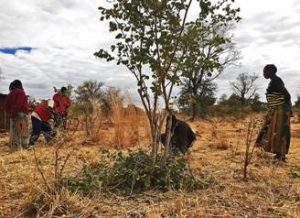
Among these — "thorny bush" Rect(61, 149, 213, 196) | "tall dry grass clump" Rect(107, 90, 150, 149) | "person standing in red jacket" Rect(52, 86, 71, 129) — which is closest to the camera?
"thorny bush" Rect(61, 149, 213, 196)

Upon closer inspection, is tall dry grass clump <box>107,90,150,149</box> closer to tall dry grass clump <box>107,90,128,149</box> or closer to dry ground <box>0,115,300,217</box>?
tall dry grass clump <box>107,90,128,149</box>

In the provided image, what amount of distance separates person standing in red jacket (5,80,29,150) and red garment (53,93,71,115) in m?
1.16

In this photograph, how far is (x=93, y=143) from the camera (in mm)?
11531

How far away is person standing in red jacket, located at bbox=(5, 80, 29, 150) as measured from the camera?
A: 34.1 ft

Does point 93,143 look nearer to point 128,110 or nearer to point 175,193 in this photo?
point 128,110

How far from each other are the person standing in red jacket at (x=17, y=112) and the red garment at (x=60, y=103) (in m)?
1.16

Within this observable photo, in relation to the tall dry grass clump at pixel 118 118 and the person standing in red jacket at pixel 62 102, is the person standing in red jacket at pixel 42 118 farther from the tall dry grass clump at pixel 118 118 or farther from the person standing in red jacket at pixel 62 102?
the tall dry grass clump at pixel 118 118

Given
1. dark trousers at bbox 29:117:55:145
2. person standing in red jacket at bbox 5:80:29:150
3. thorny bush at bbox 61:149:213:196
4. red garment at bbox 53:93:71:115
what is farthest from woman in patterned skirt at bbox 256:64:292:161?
red garment at bbox 53:93:71:115

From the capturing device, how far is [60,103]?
12.0 meters

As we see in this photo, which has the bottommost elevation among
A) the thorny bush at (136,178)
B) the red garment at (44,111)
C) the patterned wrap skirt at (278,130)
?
the thorny bush at (136,178)

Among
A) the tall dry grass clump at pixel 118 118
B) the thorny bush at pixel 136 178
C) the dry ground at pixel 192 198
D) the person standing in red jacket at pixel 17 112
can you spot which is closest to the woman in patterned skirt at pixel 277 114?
the dry ground at pixel 192 198

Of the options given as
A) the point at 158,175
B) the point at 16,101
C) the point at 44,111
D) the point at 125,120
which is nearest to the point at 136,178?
the point at 158,175

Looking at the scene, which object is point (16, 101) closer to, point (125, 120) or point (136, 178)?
point (125, 120)

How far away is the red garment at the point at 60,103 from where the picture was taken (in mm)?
11820
